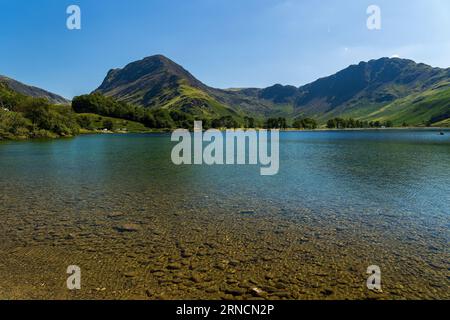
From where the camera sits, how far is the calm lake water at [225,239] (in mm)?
13094

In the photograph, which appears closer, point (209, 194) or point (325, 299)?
point (325, 299)

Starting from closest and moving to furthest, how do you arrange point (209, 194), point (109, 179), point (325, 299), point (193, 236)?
point (325, 299) < point (193, 236) < point (209, 194) < point (109, 179)

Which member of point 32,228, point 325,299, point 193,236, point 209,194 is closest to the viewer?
point 325,299

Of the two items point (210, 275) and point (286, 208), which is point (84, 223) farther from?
point (286, 208)

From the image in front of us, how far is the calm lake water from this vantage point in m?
13.1

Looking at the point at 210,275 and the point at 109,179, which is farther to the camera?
the point at 109,179

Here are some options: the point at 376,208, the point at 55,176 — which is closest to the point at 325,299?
the point at 376,208

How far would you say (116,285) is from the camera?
1303 cm

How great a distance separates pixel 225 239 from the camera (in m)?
18.8

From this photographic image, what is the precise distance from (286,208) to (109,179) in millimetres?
27643

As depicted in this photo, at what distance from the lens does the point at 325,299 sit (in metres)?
12.1

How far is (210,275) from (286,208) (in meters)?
13.7

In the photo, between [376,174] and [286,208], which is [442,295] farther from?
[376,174]

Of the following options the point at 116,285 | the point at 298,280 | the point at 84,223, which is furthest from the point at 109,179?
the point at 298,280
